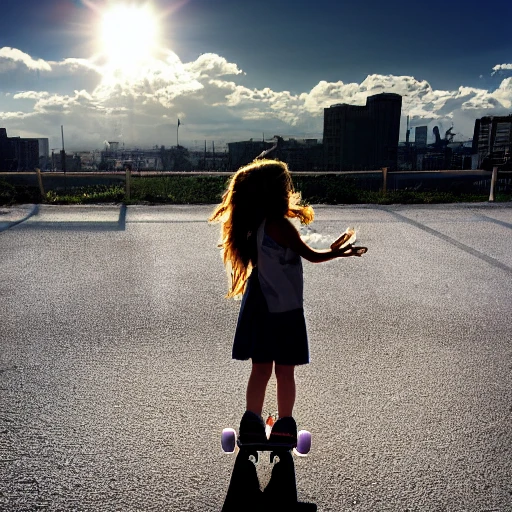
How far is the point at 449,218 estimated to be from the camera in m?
12.3

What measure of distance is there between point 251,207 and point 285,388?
1.02m

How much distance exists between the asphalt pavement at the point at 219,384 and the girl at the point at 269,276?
0.43m

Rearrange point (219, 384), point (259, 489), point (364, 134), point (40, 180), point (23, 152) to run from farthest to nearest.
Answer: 1. point (364, 134)
2. point (23, 152)
3. point (40, 180)
4. point (219, 384)
5. point (259, 489)

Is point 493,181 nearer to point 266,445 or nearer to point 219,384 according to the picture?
point 219,384

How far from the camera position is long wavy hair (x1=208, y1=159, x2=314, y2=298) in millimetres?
2973

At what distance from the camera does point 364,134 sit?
122 meters

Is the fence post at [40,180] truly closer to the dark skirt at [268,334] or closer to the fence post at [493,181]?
the fence post at [493,181]

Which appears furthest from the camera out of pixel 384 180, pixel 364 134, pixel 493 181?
pixel 364 134

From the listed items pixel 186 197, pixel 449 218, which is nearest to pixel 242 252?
pixel 449 218

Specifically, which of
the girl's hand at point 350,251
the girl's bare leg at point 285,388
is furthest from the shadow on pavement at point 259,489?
the girl's hand at point 350,251

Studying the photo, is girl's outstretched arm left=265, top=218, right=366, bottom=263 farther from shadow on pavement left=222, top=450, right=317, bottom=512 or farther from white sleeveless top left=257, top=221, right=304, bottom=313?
shadow on pavement left=222, top=450, right=317, bottom=512

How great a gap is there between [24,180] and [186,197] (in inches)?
181

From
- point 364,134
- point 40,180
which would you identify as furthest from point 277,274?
point 364,134

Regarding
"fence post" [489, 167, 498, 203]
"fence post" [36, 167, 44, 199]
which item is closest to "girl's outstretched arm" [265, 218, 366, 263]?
"fence post" [36, 167, 44, 199]
